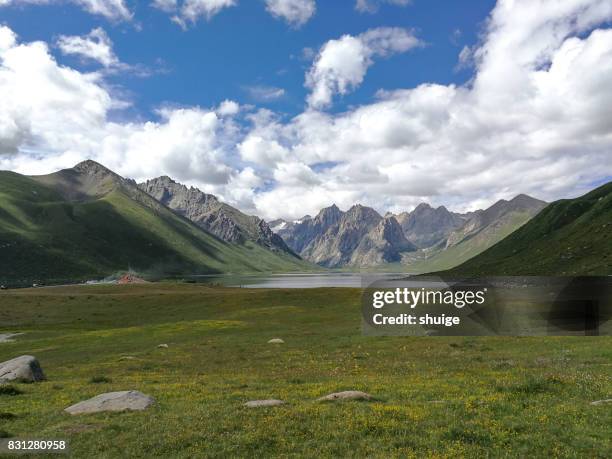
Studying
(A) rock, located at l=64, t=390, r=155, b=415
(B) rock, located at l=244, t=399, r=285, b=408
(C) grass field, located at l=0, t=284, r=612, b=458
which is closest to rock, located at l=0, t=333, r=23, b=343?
(C) grass field, located at l=0, t=284, r=612, b=458

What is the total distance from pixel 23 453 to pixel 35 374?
61.3 feet

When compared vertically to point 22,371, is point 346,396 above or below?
above

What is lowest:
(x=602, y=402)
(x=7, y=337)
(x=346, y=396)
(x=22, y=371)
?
(x=7, y=337)

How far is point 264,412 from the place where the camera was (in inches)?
730

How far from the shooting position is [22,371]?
99.4 ft

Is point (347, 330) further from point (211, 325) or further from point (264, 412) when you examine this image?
point (264, 412)

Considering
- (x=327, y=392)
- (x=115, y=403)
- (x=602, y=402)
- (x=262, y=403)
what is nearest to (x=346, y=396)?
(x=327, y=392)

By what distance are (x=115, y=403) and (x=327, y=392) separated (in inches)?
413

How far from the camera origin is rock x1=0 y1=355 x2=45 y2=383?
29891 millimetres

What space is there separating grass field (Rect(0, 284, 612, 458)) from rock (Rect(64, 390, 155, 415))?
2.19 ft

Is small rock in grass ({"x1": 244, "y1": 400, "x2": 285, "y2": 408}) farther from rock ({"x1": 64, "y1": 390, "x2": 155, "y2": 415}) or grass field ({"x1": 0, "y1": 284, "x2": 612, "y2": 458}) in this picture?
rock ({"x1": 64, "y1": 390, "x2": 155, "y2": 415})

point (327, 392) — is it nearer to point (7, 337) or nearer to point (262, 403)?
point (262, 403)

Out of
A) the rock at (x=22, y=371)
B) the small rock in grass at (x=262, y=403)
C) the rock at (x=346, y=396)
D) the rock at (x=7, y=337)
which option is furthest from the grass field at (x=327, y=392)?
the rock at (x=7, y=337)

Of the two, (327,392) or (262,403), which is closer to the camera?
(262,403)
